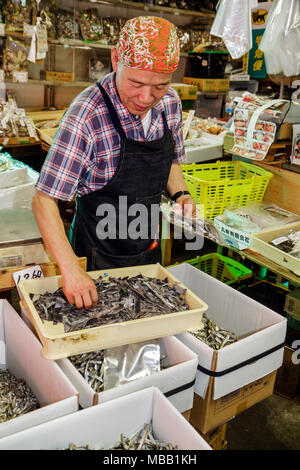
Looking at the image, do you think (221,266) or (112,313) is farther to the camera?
(221,266)

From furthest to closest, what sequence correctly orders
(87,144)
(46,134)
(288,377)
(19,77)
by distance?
1. (19,77)
2. (46,134)
3. (288,377)
4. (87,144)

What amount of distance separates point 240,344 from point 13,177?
2043 millimetres

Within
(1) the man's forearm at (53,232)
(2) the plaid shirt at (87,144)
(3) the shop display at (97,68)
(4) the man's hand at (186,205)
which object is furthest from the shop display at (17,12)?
(1) the man's forearm at (53,232)

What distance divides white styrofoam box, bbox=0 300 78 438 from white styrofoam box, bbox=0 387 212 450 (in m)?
0.05

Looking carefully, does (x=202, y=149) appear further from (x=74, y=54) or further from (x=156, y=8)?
(x=156, y=8)

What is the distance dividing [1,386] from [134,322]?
0.55m

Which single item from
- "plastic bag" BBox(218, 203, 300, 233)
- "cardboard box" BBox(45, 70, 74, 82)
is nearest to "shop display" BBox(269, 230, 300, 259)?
"plastic bag" BBox(218, 203, 300, 233)

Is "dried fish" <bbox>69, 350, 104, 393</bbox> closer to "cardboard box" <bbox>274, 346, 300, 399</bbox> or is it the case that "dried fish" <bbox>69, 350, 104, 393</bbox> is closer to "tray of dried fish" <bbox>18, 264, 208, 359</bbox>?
"tray of dried fish" <bbox>18, 264, 208, 359</bbox>

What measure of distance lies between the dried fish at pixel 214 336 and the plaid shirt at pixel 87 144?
0.74 metres

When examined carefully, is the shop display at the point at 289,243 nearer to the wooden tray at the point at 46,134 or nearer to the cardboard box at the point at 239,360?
the cardboard box at the point at 239,360

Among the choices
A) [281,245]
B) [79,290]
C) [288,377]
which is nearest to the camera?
[79,290]

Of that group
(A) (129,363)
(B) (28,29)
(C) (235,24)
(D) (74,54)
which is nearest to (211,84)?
(D) (74,54)

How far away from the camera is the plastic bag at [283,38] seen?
2.72 m

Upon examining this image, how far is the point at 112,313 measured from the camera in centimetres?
140
